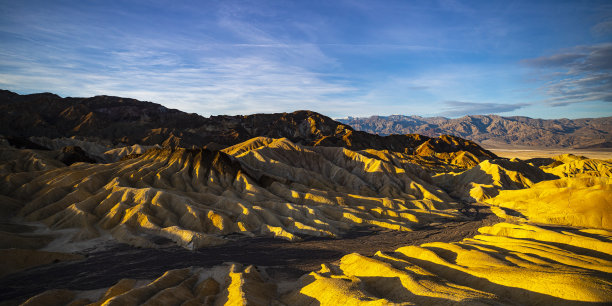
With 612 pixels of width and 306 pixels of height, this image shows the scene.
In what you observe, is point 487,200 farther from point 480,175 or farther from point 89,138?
point 89,138

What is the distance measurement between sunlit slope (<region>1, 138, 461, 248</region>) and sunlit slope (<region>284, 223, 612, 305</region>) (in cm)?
2001

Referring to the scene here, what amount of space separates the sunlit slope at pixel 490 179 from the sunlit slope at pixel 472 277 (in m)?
54.1

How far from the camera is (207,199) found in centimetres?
6581

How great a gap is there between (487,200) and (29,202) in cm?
10470

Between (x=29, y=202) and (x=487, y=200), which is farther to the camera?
(x=487, y=200)

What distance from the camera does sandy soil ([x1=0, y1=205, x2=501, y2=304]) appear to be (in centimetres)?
3384

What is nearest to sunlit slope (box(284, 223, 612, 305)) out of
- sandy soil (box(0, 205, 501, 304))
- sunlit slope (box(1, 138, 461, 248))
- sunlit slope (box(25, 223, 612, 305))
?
sunlit slope (box(25, 223, 612, 305))

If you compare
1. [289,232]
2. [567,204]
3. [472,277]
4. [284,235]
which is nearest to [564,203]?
[567,204]

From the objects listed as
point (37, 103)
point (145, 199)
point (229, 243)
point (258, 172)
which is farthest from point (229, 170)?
point (37, 103)

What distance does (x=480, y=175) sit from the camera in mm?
105750

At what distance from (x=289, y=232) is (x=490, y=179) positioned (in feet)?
258

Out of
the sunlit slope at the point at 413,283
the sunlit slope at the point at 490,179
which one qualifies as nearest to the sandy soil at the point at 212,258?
the sunlit slope at the point at 413,283

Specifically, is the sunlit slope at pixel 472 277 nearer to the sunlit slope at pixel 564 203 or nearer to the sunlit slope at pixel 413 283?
the sunlit slope at pixel 413 283

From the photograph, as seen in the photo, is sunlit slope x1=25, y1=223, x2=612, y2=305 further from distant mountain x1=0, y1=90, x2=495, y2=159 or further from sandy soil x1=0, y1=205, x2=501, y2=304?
distant mountain x1=0, y1=90, x2=495, y2=159
